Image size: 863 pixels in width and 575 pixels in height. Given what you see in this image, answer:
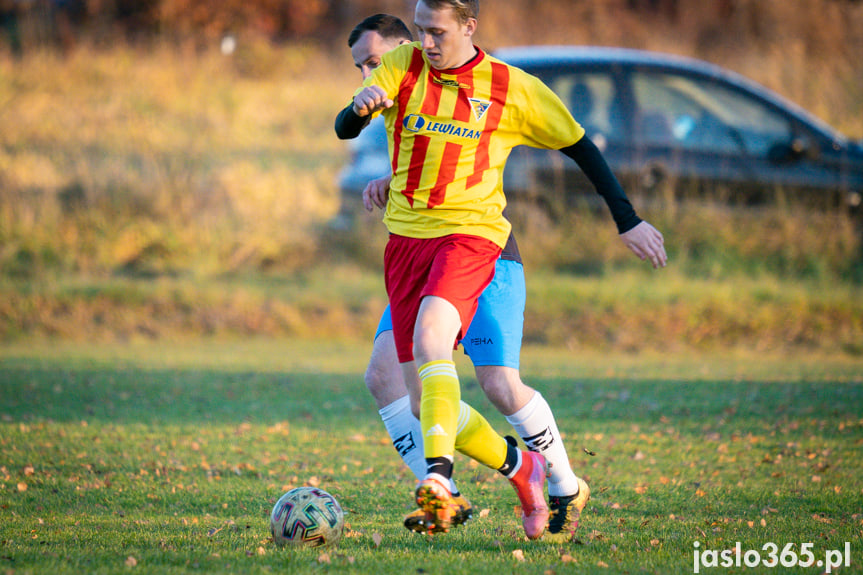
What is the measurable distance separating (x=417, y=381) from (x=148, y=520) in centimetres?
149

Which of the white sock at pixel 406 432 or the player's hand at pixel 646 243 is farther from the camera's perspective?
the white sock at pixel 406 432

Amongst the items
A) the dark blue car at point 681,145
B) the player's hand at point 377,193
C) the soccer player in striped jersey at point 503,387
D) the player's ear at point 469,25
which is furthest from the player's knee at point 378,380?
the dark blue car at point 681,145

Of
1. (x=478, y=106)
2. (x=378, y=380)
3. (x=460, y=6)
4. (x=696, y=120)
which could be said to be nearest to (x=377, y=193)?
(x=478, y=106)

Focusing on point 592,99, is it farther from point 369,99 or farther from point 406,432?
point 369,99

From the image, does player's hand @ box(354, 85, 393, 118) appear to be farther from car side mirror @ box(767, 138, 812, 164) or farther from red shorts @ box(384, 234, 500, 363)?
car side mirror @ box(767, 138, 812, 164)

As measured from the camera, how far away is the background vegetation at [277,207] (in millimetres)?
11281

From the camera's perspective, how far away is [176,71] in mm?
18031

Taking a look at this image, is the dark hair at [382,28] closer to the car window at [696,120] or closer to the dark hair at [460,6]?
the dark hair at [460,6]

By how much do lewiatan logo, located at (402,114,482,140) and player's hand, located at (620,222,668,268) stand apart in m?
0.80

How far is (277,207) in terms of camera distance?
1376cm

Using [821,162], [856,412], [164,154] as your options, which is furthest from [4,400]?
[821,162]

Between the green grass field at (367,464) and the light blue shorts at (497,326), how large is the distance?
82 centimetres

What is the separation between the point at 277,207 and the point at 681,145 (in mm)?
5936

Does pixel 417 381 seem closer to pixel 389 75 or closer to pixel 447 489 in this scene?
pixel 447 489
